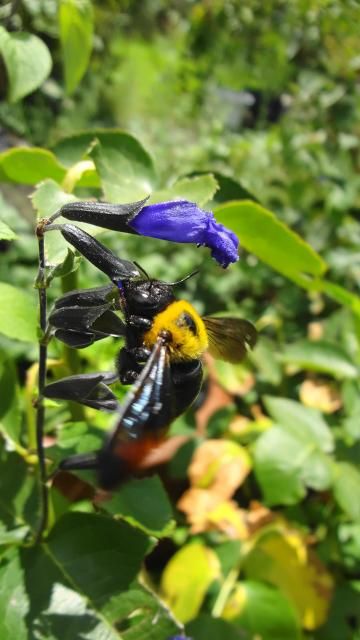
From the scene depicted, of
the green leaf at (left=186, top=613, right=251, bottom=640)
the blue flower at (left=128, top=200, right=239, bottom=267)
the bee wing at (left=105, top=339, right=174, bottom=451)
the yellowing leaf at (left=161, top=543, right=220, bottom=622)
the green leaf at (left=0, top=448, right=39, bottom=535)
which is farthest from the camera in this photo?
the yellowing leaf at (left=161, top=543, right=220, bottom=622)

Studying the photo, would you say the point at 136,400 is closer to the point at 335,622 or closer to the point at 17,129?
the point at 335,622

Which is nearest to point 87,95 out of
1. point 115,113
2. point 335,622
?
point 115,113

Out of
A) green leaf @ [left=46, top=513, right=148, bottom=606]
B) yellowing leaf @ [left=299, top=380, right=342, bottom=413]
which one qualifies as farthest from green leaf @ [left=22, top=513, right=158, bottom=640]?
yellowing leaf @ [left=299, top=380, right=342, bottom=413]

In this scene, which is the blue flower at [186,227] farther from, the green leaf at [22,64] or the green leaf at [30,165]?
the green leaf at [22,64]

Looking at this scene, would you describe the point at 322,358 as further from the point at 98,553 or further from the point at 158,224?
the point at 158,224

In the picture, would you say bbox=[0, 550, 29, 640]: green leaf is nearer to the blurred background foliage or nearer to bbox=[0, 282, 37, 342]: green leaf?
the blurred background foliage

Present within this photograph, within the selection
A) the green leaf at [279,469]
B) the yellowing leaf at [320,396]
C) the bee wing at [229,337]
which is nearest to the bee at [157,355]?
the bee wing at [229,337]
